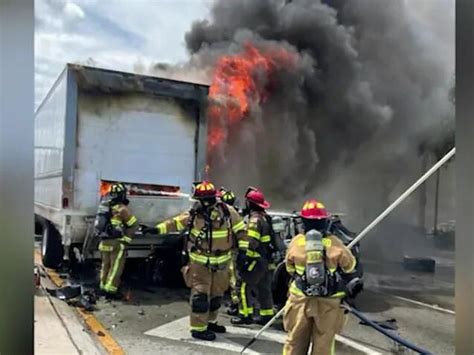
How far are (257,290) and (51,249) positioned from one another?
2728 mm

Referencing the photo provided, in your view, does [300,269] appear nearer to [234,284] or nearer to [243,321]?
[243,321]

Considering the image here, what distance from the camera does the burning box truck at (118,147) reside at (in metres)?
4.57

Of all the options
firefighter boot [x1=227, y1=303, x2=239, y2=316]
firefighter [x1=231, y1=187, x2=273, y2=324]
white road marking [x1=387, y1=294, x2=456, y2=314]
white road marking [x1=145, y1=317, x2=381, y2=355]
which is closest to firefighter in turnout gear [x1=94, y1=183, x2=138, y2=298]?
white road marking [x1=145, y1=317, x2=381, y2=355]

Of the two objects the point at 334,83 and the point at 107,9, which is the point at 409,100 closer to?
the point at 334,83

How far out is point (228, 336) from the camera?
13.1 feet

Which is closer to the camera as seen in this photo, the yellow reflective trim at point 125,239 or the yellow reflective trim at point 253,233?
the yellow reflective trim at point 253,233

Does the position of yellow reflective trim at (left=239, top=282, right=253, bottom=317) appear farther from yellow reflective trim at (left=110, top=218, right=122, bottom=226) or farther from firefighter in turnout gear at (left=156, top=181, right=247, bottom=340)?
yellow reflective trim at (left=110, top=218, right=122, bottom=226)

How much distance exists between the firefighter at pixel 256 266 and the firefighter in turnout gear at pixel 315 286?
134cm

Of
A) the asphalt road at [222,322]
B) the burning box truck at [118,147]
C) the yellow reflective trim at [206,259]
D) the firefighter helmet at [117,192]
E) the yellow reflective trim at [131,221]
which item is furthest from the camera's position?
the yellow reflective trim at [131,221]

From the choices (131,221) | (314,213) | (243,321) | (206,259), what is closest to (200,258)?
(206,259)

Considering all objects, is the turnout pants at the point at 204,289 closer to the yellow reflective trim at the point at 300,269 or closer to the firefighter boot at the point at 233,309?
the firefighter boot at the point at 233,309

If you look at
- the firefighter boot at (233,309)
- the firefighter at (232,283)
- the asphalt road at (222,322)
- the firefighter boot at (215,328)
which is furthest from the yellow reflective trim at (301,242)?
the firefighter boot at (233,309)

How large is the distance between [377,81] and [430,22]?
8.96 ft

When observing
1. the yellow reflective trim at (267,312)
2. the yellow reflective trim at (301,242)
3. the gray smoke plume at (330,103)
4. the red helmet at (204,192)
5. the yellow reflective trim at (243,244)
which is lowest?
the yellow reflective trim at (267,312)
